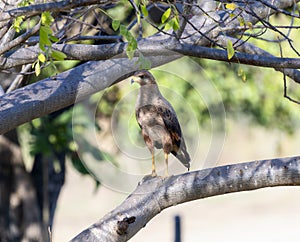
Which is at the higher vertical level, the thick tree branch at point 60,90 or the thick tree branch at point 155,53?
the thick tree branch at point 155,53

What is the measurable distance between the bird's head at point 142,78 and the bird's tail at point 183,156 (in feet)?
1.65

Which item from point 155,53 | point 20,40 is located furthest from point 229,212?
point 20,40

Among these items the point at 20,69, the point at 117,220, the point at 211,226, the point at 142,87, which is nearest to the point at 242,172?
the point at 117,220

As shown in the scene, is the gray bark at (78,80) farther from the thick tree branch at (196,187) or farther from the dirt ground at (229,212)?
the dirt ground at (229,212)

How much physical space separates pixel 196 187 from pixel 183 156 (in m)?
0.85

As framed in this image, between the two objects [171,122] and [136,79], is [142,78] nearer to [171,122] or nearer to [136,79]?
[136,79]

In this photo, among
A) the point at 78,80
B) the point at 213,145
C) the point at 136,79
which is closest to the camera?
the point at 213,145

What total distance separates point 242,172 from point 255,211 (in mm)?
20575

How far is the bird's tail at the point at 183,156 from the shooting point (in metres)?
5.20

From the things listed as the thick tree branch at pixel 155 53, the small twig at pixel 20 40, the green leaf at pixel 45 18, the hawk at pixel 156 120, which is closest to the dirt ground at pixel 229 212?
the hawk at pixel 156 120

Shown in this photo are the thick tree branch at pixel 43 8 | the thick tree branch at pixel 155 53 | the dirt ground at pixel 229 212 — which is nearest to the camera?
the thick tree branch at pixel 43 8

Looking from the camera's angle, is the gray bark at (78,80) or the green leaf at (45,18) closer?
the green leaf at (45,18)

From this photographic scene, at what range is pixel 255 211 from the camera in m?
24.7

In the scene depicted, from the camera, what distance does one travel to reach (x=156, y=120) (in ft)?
18.0
